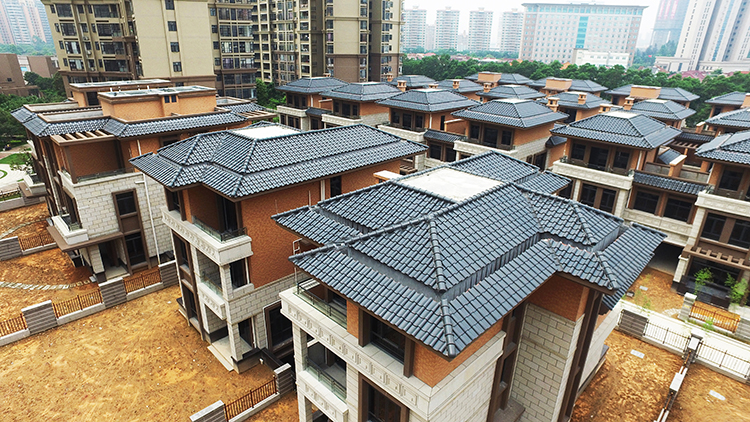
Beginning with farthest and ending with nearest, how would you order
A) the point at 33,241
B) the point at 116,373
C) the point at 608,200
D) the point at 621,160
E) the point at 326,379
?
the point at 33,241
the point at 608,200
the point at 621,160
the point at 116,373
the point at 326,379

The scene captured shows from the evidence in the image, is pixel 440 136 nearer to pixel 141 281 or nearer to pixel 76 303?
pixel 141 281

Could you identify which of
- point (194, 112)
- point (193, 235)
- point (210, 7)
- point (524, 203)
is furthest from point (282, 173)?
A: point (210, 7)

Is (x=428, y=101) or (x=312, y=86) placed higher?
(x=312, y=86)

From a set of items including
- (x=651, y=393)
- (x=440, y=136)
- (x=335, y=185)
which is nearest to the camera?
(x=651, y=393)

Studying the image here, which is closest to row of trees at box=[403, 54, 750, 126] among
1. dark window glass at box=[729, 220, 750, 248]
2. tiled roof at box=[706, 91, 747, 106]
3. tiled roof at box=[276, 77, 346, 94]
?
tiled roof at box=[706, 91, 747, 106]

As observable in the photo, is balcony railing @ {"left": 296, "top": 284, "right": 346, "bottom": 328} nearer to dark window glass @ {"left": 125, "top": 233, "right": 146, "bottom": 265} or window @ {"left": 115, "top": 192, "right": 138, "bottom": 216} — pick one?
window @ {"left": 115, "top": 192, "right": 138, "bottom": 216}

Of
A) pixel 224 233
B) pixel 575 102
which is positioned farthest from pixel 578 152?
pixel 224 233
